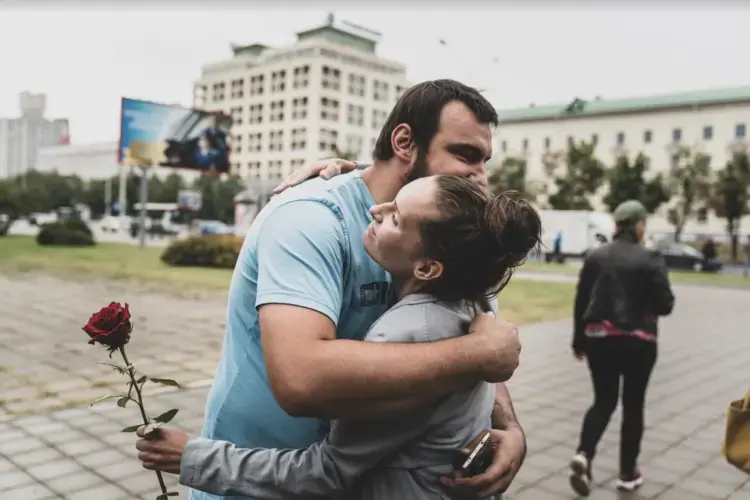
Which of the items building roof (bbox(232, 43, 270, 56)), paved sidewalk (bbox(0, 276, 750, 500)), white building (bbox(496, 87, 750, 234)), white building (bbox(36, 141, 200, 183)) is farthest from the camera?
building roof (bbox(232, 43, 270, 56))

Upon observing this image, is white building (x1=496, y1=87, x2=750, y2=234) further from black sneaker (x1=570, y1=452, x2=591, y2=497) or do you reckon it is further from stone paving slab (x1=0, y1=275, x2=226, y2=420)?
black sneaker (x1=570, y1=452, x2=591, y2=497)

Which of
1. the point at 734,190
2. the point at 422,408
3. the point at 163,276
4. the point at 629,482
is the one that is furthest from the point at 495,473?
the point at 734,190

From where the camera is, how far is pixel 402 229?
143 centimetres

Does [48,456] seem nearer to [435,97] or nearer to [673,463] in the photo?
[435,97]

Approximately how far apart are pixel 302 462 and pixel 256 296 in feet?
1.23

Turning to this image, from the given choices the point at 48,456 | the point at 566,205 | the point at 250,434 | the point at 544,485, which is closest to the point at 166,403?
the point at 48,456

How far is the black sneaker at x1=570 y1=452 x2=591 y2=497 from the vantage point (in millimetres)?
4359

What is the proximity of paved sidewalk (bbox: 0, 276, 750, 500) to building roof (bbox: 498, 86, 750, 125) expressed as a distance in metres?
68.7

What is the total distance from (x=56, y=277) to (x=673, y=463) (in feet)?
50.7

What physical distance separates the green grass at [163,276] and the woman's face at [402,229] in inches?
442

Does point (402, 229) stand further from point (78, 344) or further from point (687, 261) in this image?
point (687, 261)

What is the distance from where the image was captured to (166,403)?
6047 millimetres

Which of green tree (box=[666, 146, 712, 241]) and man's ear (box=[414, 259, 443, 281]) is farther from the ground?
green tree (box=[666, 146, 712, 241])

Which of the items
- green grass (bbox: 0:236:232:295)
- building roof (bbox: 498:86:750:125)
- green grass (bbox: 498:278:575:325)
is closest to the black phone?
green grass (bbox: 498:278:575:325)
